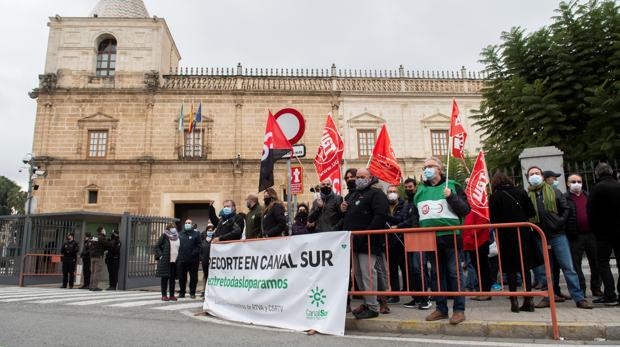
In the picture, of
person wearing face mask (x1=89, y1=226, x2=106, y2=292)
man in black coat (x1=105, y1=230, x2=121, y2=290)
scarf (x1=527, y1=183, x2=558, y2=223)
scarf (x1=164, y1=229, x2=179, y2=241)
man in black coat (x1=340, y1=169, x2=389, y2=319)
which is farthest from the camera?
man in black coat (x1=105, y1=230, x2=121, y2=290)

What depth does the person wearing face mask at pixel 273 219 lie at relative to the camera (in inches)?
295

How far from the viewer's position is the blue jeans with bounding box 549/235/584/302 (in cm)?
603

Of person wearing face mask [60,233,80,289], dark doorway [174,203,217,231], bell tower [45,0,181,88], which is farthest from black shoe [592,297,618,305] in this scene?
bell tower [45,0,181,88]

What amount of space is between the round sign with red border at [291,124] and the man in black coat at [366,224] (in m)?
2.10

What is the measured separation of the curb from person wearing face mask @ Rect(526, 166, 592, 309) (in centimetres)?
139

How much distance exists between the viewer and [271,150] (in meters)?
7.65

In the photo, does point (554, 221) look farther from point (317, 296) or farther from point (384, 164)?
point (384, 164)

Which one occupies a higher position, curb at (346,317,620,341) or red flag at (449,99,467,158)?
red flag at (449,99,467,158)

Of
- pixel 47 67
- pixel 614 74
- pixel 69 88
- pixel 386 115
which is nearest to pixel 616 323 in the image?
pixel 614 74

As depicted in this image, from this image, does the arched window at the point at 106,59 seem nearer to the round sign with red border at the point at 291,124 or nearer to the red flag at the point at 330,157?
the red flag at the point at 330,157

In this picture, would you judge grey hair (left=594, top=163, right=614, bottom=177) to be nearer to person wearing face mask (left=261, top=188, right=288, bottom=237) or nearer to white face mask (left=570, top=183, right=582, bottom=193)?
white face mask (left=570, top=183, right=582, bottom=193)

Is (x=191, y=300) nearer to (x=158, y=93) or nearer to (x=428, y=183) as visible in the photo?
(x=428, y=183)

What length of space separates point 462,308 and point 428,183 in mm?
1654

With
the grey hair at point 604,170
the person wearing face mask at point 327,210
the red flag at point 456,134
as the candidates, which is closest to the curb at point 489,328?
the person wearing face mask at point 327,210
